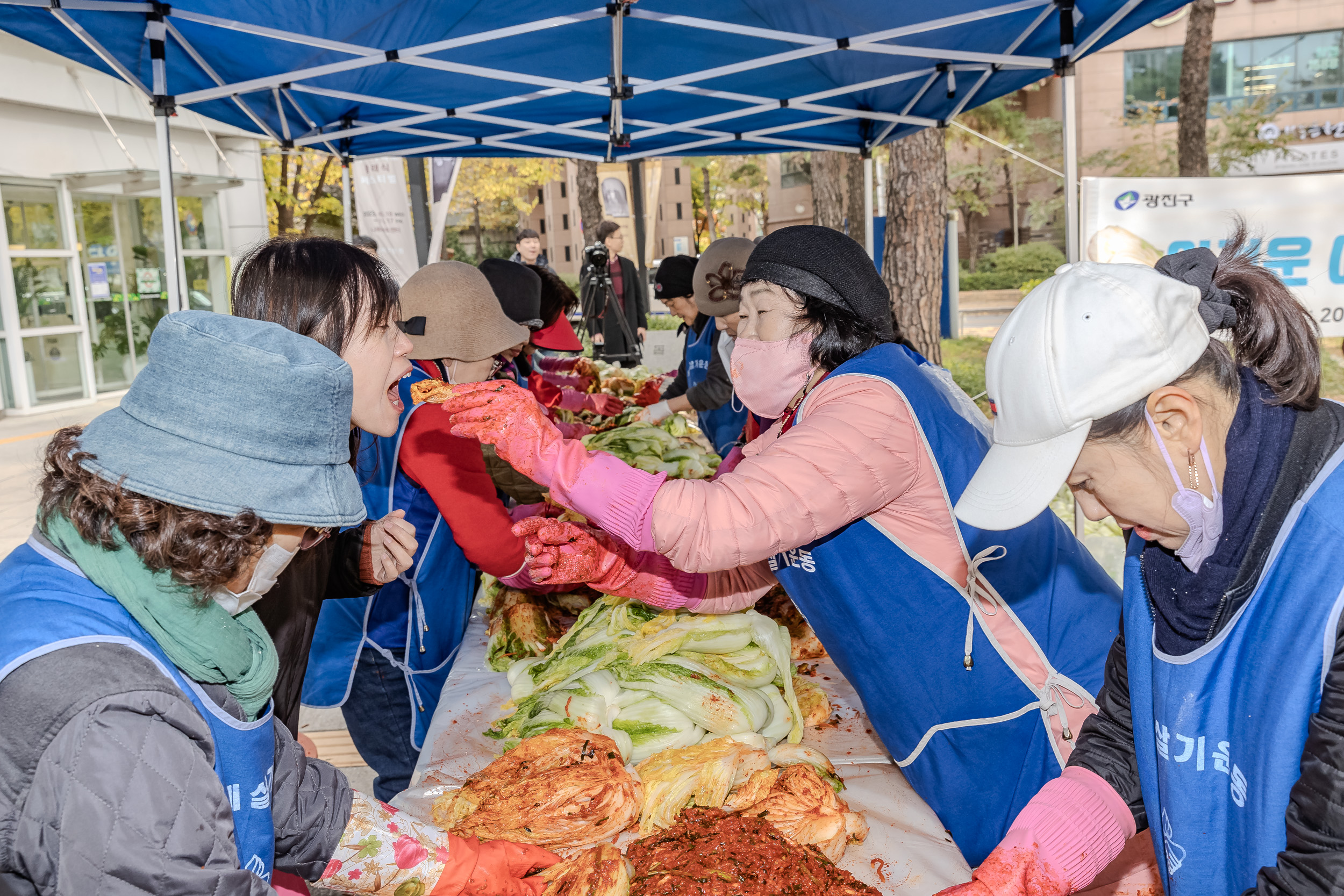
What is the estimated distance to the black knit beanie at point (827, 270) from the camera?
2.13 metres

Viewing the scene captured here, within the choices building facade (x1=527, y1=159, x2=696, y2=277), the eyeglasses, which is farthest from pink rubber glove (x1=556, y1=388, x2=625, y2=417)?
building facade (x1=527, y1=159, x2=696, y2=277)

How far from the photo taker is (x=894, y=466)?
74.6 inches

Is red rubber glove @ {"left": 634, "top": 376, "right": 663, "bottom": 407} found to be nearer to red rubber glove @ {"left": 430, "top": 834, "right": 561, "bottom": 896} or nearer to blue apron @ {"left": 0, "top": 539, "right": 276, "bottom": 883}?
red rubber glove @ {"left": 430, "top": 834, "right": 561, "bottom": 896}

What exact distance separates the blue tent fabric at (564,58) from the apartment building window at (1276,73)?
25062mm

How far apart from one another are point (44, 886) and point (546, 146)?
5.46 m

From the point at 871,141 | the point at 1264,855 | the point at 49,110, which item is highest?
the point at 49,110

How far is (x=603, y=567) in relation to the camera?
2.54m

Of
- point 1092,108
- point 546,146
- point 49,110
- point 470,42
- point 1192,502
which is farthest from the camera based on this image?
point 1092,108

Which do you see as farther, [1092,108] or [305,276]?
[1092,108]

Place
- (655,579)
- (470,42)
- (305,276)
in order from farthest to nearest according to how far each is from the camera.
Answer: (470,42), (655,579), (305,276)

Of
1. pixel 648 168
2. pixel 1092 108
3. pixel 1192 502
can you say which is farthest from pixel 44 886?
pixel 1092 108

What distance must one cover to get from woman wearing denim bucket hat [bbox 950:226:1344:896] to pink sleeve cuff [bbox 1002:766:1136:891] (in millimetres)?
144

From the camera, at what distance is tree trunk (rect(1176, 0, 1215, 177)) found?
9.34 meters

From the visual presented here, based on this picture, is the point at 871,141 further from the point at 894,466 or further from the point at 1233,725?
the point at 1233,725
